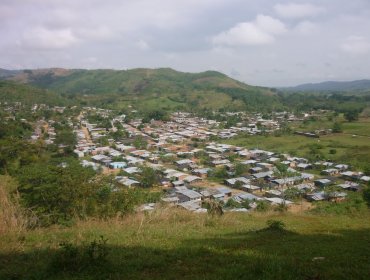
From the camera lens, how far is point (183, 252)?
5.93 metres

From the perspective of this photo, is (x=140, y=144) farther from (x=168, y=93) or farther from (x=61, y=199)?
(x=168, y=93)

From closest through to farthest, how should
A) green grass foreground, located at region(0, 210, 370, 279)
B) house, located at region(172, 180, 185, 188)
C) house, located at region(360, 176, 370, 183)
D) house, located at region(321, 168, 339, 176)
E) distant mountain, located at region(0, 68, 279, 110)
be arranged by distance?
green grass foreground, located at region(0, 210, 370, 279), house, located at region(172, 180, 185, 188), house, located at region(360, 176, 370, 183), house, located at region(321, 168, 339, 176), distant mountain, located at region(0, 68, 279, 110)

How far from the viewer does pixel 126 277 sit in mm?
4746

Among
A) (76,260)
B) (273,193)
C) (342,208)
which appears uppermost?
(76,260)

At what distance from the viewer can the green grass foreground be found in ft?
15.8

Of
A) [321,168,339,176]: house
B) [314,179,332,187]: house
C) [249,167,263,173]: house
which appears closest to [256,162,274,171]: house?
[249,167,263,173]: house

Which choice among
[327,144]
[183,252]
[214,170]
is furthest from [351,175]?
[183,252]

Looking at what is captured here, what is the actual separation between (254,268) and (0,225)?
5040mm

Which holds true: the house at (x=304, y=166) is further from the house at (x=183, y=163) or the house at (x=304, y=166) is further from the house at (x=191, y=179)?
the house at (x=183, y=163)

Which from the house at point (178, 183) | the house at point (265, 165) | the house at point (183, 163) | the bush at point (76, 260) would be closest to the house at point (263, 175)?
the house at point (265, 165)

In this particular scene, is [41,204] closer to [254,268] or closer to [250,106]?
[254,268]

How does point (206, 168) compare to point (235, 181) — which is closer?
point (235, 181)

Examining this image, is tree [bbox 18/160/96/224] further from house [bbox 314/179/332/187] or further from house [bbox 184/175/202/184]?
house [bbox 314/179/332/187]

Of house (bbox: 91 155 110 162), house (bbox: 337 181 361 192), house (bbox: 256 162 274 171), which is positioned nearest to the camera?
house (bbox: 337 181 361 192)
